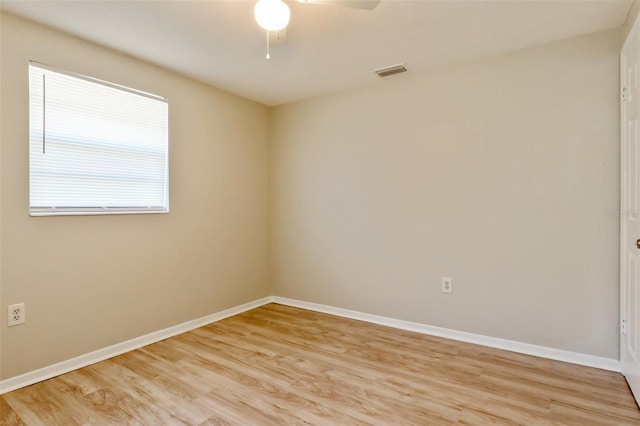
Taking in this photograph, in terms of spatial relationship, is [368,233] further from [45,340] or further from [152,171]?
[45,340]

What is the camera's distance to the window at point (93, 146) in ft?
7.14

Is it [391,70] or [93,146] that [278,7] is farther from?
[93,146]

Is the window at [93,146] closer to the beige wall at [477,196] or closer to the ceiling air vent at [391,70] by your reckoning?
the beige wall at [477,196]

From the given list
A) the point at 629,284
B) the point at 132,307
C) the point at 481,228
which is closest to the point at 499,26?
the point at 481,228

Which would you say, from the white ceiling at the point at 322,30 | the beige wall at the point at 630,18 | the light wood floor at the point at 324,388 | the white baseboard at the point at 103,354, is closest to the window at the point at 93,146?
the white ceiling at the point at 322,30

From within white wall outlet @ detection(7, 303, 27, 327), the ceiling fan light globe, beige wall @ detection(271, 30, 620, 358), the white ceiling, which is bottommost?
white wall outlet @ detection(7, 303, 27, 327)

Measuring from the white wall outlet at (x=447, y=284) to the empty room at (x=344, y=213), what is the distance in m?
0.02

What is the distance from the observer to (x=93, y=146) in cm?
242

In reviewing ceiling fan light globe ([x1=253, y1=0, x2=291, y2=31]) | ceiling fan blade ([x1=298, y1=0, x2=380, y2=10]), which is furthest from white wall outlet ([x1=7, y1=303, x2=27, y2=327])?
ceiling fan blade ([x1=298, y1=0, x2=380, y2=10])

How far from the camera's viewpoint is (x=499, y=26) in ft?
7.25

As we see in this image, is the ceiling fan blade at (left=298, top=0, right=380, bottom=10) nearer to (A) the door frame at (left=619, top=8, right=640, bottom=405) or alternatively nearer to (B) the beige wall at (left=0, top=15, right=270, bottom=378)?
(A) the door frame at (left=619, top=8, right=640, bottom=405)

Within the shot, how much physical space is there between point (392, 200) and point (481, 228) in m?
0.78

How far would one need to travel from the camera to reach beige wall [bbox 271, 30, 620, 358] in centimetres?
230

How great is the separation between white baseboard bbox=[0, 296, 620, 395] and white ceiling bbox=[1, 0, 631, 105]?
2.17m
